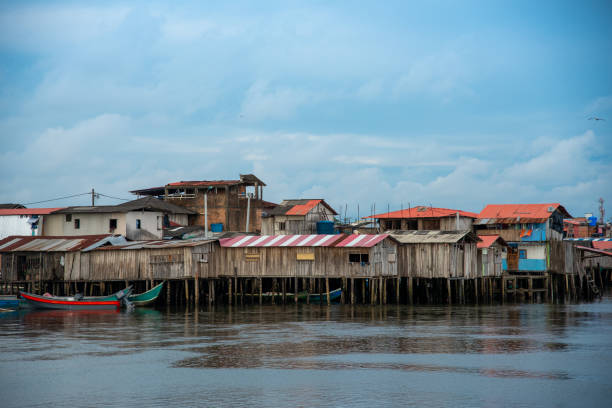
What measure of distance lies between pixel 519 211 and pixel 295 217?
19.4 meters

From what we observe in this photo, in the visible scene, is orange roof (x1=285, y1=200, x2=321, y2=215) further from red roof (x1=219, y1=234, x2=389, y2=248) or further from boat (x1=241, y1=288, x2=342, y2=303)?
red roof (x1=219, y1=234, x2=389, y2=248)

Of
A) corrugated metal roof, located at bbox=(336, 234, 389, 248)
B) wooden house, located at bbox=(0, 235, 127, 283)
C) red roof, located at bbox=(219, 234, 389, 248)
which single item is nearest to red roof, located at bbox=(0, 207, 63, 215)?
wooden house, located at bbox=(0, 235, 127, 283)

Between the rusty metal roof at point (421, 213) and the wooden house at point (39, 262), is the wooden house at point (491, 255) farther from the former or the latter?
the wooden house at point (39, 262)

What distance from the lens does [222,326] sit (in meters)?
36.6

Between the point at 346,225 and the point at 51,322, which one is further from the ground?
the point at 346,225

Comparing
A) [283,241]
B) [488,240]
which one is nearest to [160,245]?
[283,241]

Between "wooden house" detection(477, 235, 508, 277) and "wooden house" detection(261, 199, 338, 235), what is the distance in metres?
16.9

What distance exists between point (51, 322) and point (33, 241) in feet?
50.7

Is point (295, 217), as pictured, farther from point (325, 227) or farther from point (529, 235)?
point (529, 235)

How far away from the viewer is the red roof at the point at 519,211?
5820 centimetres

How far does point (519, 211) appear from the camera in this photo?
195 feet

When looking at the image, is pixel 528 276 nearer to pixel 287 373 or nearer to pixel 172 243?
pixel 172 243

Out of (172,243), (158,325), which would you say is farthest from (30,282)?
(158,325)

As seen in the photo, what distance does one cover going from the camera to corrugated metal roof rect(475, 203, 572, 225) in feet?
190
